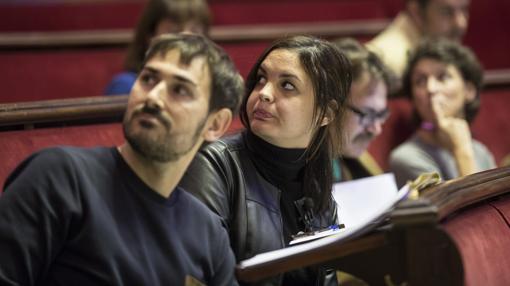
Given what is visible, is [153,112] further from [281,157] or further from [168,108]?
[281,157]

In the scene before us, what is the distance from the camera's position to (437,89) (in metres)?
1.35

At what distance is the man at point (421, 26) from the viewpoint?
1546 mm

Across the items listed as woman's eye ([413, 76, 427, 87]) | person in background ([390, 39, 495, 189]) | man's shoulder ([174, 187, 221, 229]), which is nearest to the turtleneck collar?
man's shoulder ([174, 187, 221, 229])

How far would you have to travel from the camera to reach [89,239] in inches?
26.9

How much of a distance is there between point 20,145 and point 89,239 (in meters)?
0.29

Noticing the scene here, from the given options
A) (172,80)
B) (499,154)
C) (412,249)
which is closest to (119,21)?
(499,154)

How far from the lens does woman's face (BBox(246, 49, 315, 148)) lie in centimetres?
88

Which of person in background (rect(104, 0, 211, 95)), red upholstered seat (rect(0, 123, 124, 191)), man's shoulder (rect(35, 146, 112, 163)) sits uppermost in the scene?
person in background (rect(104, 0, 211, 95))

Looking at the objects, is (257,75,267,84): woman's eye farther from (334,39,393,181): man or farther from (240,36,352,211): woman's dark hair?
(334,39,393,181): man

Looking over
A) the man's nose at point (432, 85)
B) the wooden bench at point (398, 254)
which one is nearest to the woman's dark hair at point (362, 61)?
the man's nose at point (432, 85)

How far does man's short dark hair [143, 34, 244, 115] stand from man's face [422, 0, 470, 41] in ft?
2.78

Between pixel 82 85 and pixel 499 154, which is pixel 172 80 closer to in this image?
pixel 82 85

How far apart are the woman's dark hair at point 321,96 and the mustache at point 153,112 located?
0.20 m

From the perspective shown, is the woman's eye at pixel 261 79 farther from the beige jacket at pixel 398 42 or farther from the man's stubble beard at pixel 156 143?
the beige jacket at pixel 398 42
